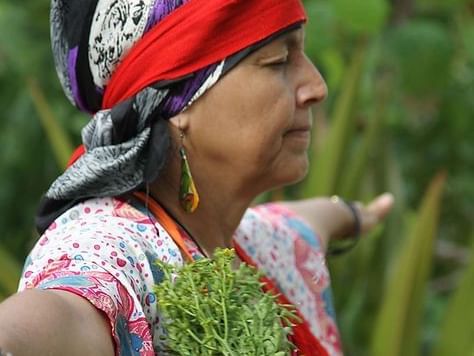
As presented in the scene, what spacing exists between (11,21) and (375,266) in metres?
1.26

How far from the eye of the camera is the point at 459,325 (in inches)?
109

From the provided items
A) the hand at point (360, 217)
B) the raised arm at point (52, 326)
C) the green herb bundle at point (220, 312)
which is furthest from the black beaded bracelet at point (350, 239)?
the raised arm at point (52, 326)

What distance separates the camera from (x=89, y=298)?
51.4 inches

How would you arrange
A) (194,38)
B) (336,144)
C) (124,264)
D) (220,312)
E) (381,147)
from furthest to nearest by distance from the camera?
(381,147) → (336,144) → (194,38) → (124,264) → (220,312)

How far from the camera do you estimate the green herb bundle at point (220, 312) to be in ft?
4.37

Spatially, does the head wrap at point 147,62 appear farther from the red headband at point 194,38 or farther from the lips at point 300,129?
the lips at point 300,129

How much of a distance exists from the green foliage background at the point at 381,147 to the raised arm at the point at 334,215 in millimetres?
221

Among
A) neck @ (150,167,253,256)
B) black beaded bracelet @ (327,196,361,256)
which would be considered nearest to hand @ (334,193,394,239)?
black beaded bracelet @ (327,196,361,256)

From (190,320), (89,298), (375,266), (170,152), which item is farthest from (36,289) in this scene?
(375,266)

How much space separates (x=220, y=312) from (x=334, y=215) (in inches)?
38.7

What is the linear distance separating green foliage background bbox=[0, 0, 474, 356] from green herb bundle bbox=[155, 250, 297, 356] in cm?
128

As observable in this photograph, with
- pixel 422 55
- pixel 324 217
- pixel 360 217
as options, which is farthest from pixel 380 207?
pixel 422 55

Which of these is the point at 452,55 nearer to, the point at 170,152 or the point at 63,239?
the point at 170,152

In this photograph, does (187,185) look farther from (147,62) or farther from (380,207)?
(380,207)
